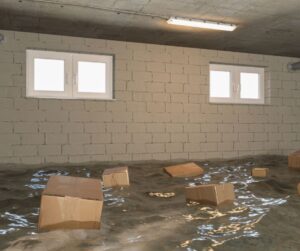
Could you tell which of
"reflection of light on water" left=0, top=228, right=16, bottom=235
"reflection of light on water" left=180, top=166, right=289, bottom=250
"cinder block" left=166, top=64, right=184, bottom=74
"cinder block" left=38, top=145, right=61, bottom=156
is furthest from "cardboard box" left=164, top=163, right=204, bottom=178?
"reflection of light on water" left=0, top=228, right=16, bottom=235

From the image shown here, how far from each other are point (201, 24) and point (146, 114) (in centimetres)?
173

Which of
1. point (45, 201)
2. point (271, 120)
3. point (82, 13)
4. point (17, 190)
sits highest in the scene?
point (82, 13)

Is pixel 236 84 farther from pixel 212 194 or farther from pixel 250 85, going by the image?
pixel 212 194

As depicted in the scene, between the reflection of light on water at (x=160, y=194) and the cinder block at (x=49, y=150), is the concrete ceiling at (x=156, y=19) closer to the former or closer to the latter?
Answer: the cinder block at (x=49, y=150)

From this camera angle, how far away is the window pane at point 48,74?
4.99 metres

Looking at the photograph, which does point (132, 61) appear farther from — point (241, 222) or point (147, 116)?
point (241, 222)

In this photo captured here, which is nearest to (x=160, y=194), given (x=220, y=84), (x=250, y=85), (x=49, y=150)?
(x=49, y=150)

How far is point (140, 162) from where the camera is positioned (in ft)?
17.8

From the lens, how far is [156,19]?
4.38m

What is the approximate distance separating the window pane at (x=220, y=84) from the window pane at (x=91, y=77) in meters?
2.04

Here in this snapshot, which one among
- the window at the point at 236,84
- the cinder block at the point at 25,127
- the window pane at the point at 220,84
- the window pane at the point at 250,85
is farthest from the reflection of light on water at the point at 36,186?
the window pane at the point at 250,85

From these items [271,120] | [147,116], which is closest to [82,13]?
[147,116]

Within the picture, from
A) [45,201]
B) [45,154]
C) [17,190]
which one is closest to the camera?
[45,201]

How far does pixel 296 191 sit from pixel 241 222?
4.32 feet
